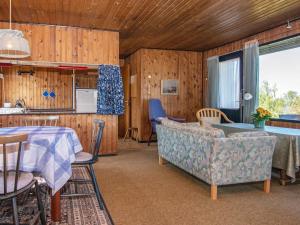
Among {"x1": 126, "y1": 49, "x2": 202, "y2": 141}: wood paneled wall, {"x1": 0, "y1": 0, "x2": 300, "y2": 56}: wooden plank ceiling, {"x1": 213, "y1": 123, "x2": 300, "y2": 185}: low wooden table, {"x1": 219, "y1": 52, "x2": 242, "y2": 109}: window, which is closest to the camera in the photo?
{"x1": 213, "y1": 123, "x2": 300, "y2": 185}: low wooden table

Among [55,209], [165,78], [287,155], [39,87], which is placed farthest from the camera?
[165,78]

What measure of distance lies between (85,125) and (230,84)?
12.0 ft

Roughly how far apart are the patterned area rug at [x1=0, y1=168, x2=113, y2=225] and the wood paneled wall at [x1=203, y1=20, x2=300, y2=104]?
4.44 m

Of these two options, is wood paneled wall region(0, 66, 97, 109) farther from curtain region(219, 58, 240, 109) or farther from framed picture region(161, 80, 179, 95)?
curtain region(219, 58, 240, 109)

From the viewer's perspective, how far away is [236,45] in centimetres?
648

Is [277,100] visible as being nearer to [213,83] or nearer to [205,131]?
[213,83]

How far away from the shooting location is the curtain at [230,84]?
21.2 feet

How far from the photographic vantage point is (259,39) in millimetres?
5699

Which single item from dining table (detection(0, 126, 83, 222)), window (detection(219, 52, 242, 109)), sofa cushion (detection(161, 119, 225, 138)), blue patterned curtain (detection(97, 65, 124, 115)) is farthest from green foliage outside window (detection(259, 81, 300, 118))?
dining table (detection(0, 126, 83, 222))

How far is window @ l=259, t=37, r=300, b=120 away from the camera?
5004 millimetres

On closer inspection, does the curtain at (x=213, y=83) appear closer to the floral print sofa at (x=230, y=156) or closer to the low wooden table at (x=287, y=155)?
the low wooden table at (x=287, y=155)

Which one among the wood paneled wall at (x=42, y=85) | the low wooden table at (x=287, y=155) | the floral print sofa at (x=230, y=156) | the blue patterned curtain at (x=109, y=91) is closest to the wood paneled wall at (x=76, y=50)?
the blue patterned curtain at (x=109, y=91)

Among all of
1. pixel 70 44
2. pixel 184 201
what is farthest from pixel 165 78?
pixel 184 201

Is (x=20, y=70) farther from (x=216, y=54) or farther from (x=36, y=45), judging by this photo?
(x=216, y=54)
